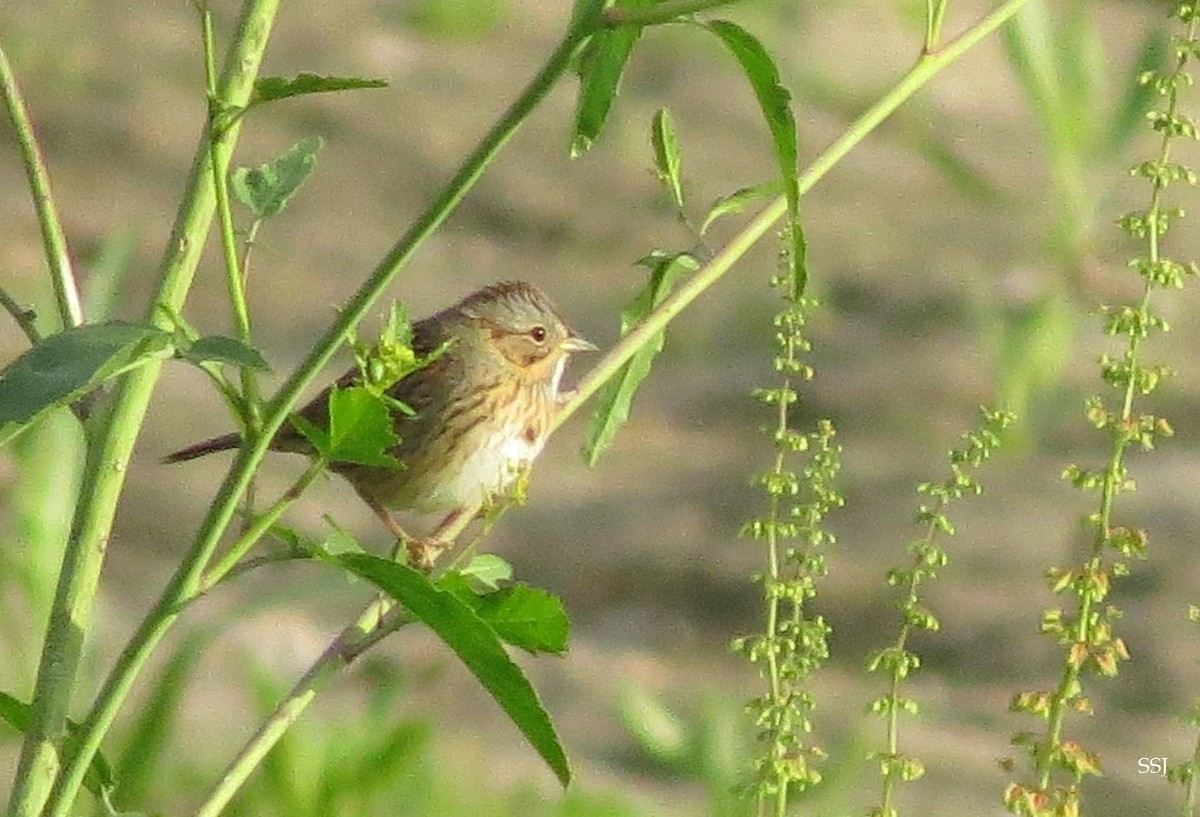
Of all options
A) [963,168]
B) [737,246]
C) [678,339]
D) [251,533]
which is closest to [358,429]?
[251,533]

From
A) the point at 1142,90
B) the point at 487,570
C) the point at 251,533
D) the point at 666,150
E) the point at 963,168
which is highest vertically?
the point at 963,168

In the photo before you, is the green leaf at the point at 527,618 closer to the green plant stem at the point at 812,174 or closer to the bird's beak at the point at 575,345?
the green plant stem at the point at 812,174

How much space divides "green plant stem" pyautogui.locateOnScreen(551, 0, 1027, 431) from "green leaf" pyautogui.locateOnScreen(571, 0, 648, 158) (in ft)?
0.47

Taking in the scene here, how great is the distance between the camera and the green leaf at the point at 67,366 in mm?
1194

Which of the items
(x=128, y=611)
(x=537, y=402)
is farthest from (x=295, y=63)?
(x=537, y=402)

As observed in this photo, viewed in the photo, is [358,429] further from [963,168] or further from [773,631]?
[963,168]

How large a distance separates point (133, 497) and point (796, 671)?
5.17m

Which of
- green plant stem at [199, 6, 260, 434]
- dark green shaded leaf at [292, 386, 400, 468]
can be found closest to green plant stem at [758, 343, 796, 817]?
dark green shaded leaf at [292, 386, 400, 468]

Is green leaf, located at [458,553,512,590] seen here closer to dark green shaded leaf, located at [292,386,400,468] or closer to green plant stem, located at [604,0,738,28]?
dark green shaded leaf, located at [292,386,400,468]

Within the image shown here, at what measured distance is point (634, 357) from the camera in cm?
186

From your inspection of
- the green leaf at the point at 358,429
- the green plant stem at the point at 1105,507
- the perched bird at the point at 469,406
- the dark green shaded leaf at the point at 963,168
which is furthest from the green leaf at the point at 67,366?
the dark green shaded leaf at the point at 963,168

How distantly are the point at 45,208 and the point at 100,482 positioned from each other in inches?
7.8

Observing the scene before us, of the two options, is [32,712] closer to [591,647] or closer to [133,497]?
[591,647]

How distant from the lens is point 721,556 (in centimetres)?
620
